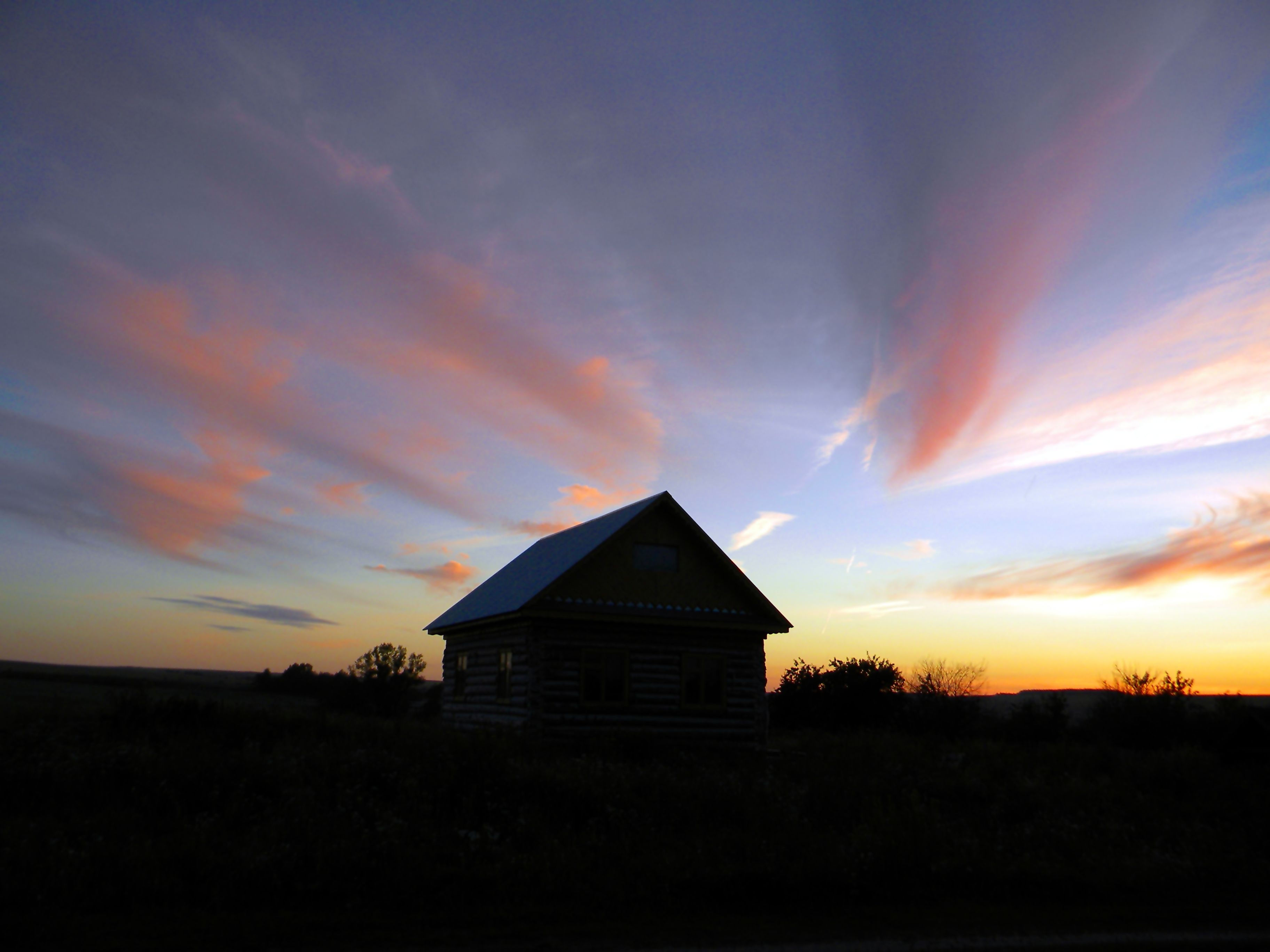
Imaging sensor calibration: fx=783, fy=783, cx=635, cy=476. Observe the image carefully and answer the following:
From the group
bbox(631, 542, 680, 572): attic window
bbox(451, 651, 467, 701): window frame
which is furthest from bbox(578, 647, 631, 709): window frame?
bbox(451, 651, 467, 701): window frame

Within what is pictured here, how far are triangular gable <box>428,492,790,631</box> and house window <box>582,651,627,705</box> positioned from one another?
4.69 ft

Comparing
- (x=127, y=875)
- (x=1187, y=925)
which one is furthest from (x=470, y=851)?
(x=1187, y=925)

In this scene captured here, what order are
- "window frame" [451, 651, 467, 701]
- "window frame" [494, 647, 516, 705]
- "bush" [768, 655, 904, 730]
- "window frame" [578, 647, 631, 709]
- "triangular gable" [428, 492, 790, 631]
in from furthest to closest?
"bush" [768, 655, 904, 730], "window frame" [451, 651, 467, 701], "window frame" [494, 647, 516, 705], "triangular gable" [428, 492, 790, 631], "window frame" [578, 647, 631, 709]

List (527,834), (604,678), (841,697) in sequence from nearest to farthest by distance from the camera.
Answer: (527,834) < (604,678) < (841,697)

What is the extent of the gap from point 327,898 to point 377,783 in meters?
4.93

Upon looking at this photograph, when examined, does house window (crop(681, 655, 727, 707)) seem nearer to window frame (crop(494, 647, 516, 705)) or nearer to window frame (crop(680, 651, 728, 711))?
window frame (crop(680, 651, 728, 711))

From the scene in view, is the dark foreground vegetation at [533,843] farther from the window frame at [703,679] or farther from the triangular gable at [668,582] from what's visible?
the triangular gable at [668,582]

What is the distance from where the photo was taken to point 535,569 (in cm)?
2717

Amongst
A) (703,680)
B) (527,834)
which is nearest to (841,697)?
(703,680)

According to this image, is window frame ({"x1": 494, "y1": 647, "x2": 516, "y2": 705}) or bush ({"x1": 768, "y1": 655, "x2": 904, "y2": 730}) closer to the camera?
window frame ({"x1": 494, "y1": 647, "x2": 516, "y2": 705})

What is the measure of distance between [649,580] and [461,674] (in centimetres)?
919

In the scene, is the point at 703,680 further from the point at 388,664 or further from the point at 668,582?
the point at 388,664

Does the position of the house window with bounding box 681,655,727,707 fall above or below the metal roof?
below

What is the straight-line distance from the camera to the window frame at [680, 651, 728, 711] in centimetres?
2395
